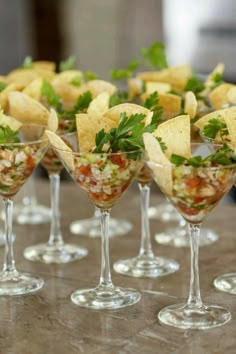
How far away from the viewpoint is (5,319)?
221 centimetres

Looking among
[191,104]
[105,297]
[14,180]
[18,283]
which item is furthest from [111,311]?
[191,104]

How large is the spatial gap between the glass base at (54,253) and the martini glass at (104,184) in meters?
0.29

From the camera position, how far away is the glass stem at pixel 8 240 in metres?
2.48

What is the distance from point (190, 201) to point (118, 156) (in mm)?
192

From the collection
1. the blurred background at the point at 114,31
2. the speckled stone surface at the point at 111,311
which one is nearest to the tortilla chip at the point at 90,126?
the speckled stone surface at the point at 111,311

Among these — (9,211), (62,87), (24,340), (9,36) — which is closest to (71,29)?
(9,36)

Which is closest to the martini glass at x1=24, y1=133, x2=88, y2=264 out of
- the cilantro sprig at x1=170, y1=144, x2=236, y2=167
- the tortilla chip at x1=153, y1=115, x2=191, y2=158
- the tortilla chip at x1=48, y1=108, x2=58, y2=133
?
the tortilla chip at x1=48, y1=108, x2=58, y2=133

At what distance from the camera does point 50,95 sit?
2895 millimetres

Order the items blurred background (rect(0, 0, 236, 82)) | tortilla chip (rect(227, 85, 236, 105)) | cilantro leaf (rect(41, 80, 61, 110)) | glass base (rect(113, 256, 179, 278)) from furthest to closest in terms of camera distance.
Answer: blurred background (rect(0, 0, 236, 82)) → cilantro leaf (rect(41, 80, 61, 110)) → tortilla chip (rect(227, 85, 236, 105)) → glass base (rect(113, 256, 179, 278))

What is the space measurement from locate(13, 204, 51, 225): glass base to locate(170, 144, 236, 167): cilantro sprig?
1049 millimetres

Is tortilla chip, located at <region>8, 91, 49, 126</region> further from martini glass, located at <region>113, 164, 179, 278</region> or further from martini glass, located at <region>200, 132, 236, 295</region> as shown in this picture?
martini glass, located at <region>200, 132, 236, 295</region>

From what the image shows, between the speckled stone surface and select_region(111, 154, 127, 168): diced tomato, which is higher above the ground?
select_region(111, 154, 127, 168): diced tomato

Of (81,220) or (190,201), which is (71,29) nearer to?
(81,220)

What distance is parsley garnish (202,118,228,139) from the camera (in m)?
2.38
